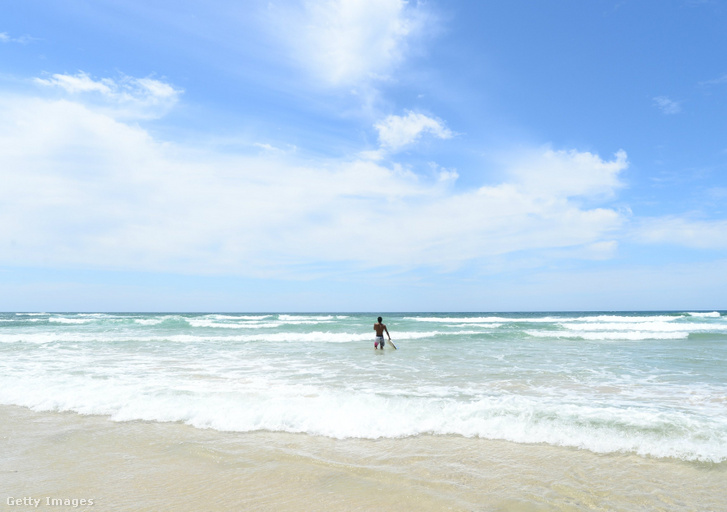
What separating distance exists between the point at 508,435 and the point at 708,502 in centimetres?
209

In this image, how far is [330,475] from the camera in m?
4.27

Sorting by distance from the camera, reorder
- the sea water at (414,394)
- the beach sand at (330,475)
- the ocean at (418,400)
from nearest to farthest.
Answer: the beach sand at (330,475)
the ocean at (418,400)
the sea water at (414,394)

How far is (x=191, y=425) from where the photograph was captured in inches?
238

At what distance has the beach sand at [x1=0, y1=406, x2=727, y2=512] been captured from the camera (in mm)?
3682

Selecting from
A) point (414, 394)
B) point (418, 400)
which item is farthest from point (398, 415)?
point (414, 394)

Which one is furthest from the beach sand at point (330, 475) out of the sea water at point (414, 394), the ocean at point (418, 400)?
the sea water at point (414, 394)

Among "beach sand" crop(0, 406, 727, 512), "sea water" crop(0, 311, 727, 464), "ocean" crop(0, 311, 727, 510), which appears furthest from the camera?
"sea water" crop(0, 311, 727, 464)

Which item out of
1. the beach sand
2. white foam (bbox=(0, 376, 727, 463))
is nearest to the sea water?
white foam (bbox=(0, 376, 727, 463))

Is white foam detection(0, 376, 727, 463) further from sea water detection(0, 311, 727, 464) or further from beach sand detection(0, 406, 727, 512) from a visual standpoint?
beach sand detection(0, 406, 727, 512)

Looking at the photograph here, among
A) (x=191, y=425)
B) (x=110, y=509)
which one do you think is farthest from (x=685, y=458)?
(x=191, y=425)

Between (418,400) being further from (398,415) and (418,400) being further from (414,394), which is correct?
(398,415)

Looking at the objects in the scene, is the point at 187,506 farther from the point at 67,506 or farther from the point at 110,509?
the point at 67,506

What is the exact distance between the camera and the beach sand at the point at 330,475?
12.1 ft

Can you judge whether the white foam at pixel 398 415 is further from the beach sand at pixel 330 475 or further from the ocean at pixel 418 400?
the beach sand at pixel 330 475
